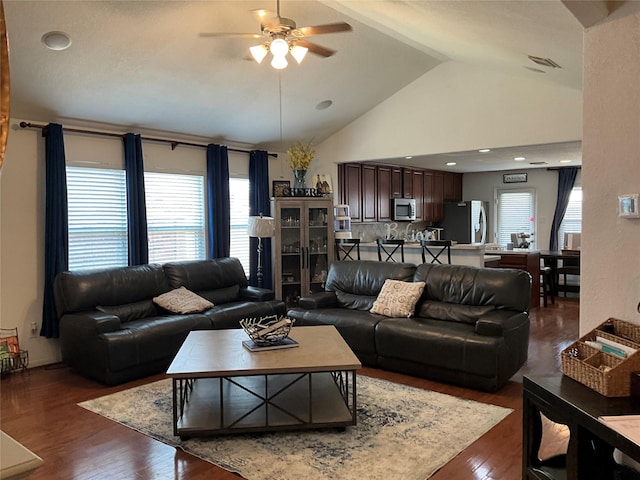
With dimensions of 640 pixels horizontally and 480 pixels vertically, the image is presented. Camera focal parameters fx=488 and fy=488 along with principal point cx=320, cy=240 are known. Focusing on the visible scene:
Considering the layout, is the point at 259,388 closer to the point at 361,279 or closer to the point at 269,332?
the point at 269,332

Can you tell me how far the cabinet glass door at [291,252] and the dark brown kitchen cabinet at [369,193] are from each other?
1312 mm

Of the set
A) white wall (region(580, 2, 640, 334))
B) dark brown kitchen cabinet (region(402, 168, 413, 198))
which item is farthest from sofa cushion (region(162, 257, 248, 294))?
white wall (region(580, 2, 640, 334))

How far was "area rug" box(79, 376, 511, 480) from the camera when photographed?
2.71 meters

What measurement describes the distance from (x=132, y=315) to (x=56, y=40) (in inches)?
100

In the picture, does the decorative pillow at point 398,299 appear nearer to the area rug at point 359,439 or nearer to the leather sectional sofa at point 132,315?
the area rug at point 359,439

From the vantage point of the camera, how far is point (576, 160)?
7633mm

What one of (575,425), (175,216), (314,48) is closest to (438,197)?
(175,216)

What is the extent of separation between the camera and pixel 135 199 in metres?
5.37

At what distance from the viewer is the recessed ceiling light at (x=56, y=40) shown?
3789 millimetres

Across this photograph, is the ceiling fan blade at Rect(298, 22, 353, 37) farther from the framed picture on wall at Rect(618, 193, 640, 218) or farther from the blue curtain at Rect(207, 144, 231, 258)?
the blue curtain at Rect(207, 144, 231, 258)

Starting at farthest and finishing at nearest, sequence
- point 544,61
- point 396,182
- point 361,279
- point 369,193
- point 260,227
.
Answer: point 396,182 < point 369,193 < point 260,227 < point 361,279 < point 544,61

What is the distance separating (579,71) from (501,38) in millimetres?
954

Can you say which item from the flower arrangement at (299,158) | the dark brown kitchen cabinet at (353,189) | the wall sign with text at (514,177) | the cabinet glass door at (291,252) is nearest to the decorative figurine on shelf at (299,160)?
the flower arrangement at (299,158)

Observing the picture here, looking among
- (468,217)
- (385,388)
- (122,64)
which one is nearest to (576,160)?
(468,217)
